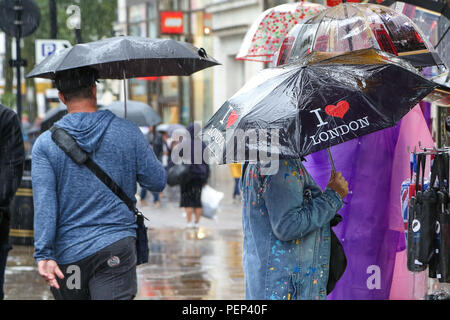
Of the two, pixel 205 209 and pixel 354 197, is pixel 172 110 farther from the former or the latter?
pixel 354 197

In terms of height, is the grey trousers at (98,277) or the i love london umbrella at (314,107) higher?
the i love london umbrella at (314,107)

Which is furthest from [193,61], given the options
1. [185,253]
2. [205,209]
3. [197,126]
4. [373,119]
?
[205,209]

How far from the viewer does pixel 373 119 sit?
434cm

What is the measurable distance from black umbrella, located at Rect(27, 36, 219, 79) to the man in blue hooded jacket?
237mm

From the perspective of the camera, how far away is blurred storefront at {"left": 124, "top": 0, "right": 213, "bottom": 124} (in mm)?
36500

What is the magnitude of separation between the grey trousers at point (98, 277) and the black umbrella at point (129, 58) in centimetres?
106

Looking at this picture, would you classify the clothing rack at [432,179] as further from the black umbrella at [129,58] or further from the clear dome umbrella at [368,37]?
the black umbrella at [129,58]

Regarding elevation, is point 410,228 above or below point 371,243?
above

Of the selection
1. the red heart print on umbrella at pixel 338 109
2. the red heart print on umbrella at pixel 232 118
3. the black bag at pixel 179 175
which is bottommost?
the black bag at pixel 179 175

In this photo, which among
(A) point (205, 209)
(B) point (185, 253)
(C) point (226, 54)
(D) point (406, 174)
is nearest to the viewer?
(D) point (406, 174)

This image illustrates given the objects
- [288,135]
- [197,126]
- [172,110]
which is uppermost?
[288,135]

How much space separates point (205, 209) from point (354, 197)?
31.6 feet

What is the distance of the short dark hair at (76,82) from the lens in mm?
4699

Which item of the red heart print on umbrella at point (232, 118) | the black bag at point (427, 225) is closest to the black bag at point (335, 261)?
the black bag at point (427, 225)
